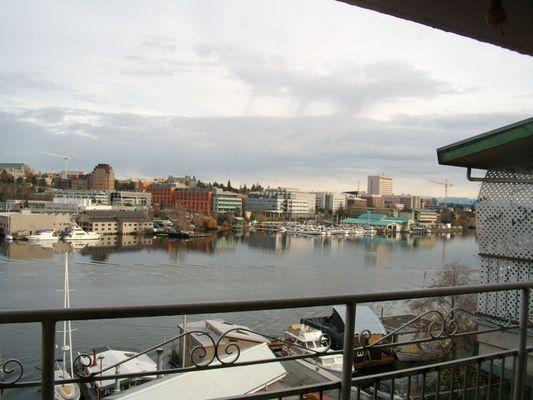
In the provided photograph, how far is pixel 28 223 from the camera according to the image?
23844 millimetres

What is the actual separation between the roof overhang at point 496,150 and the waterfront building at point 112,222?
24.9 m

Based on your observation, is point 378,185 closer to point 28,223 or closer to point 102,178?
point 102,178

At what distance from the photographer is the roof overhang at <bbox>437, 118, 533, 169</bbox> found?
7.49 ft

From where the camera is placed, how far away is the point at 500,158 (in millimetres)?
2600

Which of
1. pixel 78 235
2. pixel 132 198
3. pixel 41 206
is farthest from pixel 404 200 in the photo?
pixel 78 235

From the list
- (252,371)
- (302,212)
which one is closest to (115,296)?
(252,371)

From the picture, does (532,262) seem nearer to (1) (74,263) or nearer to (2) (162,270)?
(2) (162,270)

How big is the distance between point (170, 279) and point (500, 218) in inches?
388

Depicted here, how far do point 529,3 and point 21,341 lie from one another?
715 cm

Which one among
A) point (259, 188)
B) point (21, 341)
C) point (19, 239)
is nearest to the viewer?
point (21, 341)

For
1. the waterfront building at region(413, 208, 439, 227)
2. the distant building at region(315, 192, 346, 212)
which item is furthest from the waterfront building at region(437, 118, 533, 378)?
the distant building at region(315, 192, 346, 212)

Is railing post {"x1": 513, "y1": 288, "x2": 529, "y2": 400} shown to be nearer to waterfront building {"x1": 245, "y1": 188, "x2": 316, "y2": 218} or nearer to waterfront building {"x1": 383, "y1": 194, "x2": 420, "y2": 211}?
waterfront building {"x1": 245, "y1": 188, "x2": 316, "y2": 218}

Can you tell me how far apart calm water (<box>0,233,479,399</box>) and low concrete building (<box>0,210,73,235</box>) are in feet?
10.7

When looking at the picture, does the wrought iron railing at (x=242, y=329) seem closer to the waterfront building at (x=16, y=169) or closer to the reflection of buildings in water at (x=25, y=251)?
the reflection of buildings in water at (x=25, y=251)
